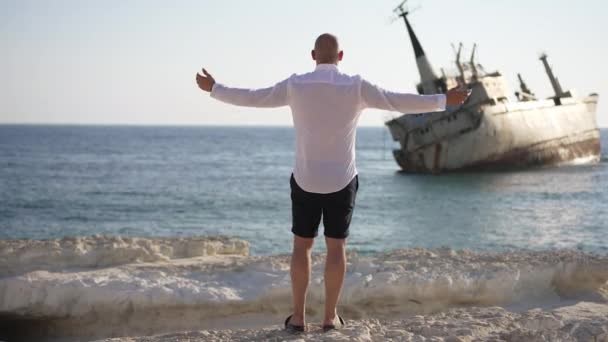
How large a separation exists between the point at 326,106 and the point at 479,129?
40493 mm

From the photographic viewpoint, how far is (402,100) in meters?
4.60

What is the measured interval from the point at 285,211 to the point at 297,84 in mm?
25688

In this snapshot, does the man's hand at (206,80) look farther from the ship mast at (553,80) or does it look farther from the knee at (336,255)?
the ship mast at (553,80)

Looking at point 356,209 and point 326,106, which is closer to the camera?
point 326,106

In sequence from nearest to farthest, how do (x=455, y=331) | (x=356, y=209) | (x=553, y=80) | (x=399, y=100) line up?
(x=399, y=100) → (x=455, y=331) → (x=356, y=209) → (x=553, y=80)

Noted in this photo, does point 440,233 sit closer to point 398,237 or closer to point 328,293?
point 398,237

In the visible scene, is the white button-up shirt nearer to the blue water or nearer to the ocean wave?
the ocean wave

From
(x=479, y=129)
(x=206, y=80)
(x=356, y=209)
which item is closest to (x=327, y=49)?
(x=206, y=80)

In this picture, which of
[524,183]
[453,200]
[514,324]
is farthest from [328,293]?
[524,183]

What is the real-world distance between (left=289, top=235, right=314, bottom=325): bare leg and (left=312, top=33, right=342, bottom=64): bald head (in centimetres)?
106

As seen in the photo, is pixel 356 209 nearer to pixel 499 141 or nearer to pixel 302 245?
pixel 499 141

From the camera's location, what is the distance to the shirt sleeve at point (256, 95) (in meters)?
4.67

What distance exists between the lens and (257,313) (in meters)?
6.84

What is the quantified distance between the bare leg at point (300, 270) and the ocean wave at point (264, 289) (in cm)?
189
